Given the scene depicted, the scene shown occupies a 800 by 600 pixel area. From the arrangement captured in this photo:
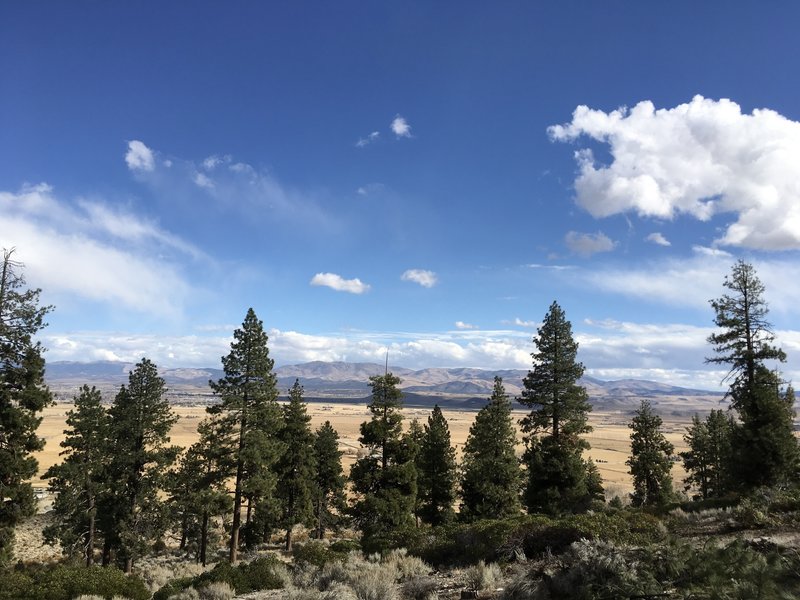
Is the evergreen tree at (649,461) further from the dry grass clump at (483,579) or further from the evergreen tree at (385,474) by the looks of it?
the dry grass clump at (483,579)

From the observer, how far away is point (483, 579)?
11867 mm

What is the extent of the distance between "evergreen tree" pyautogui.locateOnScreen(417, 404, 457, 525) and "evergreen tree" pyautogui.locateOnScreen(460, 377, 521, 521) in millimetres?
2430

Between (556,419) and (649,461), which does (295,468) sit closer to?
(556,419)

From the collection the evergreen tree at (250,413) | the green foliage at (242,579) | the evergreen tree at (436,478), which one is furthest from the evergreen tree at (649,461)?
the green foliage at (242,579)

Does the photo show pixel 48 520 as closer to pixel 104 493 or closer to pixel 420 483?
pixel 104 493

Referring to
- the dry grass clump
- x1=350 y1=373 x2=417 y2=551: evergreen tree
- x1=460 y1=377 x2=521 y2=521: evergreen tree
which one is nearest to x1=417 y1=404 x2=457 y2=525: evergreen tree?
x1=460 y1=377 x2=521 y2=521: evergreen tree

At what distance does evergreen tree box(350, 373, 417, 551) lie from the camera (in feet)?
95.5

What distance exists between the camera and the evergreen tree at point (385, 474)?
95.5ft

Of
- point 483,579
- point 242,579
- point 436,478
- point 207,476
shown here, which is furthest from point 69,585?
point 436,478

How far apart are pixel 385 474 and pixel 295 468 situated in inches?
525

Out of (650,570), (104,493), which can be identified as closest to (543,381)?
(650,570)

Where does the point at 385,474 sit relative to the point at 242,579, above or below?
below

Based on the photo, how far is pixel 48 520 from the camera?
47938mm

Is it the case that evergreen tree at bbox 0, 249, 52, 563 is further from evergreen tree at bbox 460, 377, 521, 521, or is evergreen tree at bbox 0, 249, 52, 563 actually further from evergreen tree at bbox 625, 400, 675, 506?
evergreen tree at bbox 625, 400, 675, 506
